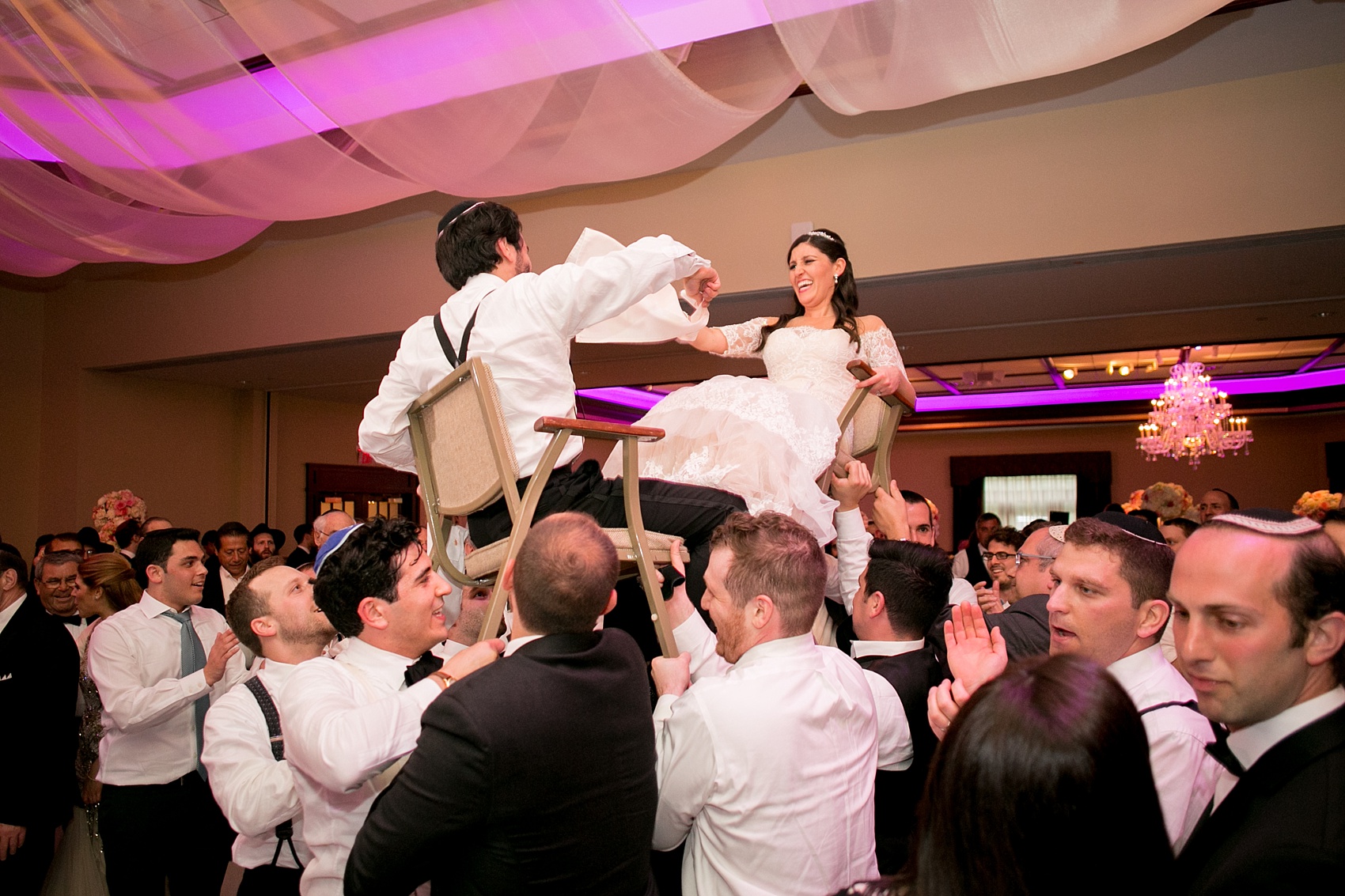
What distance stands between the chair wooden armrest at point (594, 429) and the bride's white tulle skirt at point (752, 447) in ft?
1.21

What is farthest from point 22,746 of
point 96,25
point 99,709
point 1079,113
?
point 1079,113

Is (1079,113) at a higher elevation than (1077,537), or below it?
higher

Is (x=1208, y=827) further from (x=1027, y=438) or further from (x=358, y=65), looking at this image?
(x=1027, y=438)

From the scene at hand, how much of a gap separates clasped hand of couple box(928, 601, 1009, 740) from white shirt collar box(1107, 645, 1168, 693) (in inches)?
11.3

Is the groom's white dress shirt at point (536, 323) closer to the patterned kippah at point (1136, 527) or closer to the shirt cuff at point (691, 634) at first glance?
the shirt cuff at point (691, 634)

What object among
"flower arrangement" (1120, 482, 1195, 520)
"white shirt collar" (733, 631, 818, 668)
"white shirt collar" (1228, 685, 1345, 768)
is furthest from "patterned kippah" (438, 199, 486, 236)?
"flower arrangement" (1120, 482, 1195, 520)

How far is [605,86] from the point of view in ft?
11.0

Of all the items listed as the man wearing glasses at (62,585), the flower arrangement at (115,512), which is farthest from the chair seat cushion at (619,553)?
the flower arrangement at (115,512)

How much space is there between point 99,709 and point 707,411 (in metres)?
2.53

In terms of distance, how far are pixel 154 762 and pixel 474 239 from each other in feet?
6.57

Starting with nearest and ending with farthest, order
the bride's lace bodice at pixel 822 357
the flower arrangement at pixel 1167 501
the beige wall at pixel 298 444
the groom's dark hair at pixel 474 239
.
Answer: the groom's dark hair at pixel 474 239 < the bride's lace bodice at pixel 822 357 < the flower arrangement at pixel 1167 501 < the beige wall at pixel 298 444

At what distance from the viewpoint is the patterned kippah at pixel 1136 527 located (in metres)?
2.04

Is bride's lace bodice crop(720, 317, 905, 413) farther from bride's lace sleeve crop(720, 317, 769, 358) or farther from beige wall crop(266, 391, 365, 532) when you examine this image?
beige wall crop(266, 391, 365, 532)

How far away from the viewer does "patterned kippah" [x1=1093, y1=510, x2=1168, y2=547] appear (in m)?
2.04
